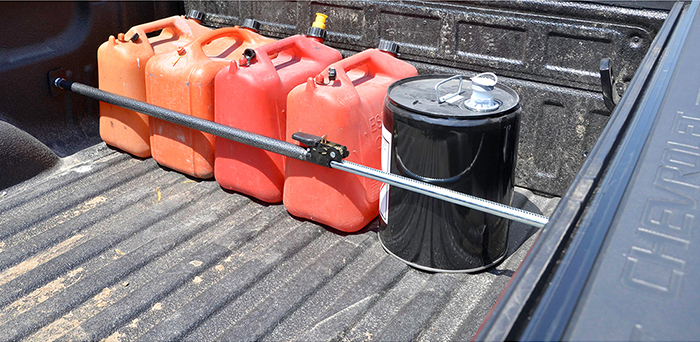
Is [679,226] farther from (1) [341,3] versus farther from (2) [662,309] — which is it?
(1) [341,3]

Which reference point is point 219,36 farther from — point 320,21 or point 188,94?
point 320,21

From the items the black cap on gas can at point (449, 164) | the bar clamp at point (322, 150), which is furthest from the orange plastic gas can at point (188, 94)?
the black cap on gas can at point (449, 164)

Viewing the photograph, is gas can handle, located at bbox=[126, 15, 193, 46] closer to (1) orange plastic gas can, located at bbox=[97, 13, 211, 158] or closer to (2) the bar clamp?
(1) orange plastic gas can, located at bbox=[97, 13, 211, 158]

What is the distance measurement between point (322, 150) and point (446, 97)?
42 cm

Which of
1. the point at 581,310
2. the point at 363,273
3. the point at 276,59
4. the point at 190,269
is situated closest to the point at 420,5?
the point at 276,59

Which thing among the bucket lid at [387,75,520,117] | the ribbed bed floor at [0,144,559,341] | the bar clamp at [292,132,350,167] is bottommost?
the ribbed bed floor at [0,144,559,341]

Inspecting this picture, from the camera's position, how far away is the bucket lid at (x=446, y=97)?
1695mm

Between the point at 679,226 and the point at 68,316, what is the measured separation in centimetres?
158

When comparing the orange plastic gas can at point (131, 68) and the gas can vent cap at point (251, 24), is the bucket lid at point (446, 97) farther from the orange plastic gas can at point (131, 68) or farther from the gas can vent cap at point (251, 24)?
the orange plastic gas can at point (131, 68)

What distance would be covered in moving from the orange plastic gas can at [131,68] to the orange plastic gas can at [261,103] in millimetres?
486

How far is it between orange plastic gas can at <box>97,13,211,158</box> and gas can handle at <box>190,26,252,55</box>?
0.23 meters

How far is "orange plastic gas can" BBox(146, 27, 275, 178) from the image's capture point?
224 cm

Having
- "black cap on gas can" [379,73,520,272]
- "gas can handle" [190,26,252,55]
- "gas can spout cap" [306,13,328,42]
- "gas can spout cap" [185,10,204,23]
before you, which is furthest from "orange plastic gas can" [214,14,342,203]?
"gas can spout cap" [185,10,204,23]

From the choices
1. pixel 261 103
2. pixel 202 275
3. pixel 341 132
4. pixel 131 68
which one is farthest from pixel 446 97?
pixel 131 68
